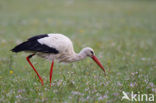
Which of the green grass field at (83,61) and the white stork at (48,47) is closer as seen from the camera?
the green grass field at (83,61)

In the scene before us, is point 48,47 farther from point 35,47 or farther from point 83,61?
point 83,61

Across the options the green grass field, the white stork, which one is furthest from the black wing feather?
the green grass field

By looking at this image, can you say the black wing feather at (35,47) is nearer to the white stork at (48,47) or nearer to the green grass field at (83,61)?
the white stork at (48,47)

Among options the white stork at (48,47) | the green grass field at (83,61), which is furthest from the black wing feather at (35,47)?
the green grass field at (83,61)

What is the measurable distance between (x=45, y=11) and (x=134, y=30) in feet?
27.7

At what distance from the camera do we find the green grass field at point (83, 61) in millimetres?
4738

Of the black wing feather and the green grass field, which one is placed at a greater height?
the black wing feather

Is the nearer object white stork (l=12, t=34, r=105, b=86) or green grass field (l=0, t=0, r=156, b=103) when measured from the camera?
green grass field (l=0, t=0, r=156, b=103)

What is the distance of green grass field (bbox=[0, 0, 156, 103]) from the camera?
474 cm

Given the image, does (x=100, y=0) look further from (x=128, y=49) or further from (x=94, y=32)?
(x=128, y=49)

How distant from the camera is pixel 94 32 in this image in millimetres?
14172

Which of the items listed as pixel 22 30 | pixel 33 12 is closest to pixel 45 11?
pixel 33 12

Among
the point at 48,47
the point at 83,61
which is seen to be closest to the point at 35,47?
the point at 48,47

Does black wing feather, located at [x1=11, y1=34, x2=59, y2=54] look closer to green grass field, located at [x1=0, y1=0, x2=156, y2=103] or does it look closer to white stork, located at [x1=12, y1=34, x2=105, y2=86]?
white stork, located at [x1=12, y1=34, x2=105, y2=86]
